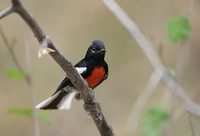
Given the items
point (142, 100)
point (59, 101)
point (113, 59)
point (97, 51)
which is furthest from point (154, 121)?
point (113, 59)

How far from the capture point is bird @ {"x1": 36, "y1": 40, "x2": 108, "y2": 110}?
3.13 ft

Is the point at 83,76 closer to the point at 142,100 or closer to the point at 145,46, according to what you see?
the point at 145,46

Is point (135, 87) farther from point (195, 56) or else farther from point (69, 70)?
point (69, 70)

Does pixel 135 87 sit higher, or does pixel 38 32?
pixel 135 87

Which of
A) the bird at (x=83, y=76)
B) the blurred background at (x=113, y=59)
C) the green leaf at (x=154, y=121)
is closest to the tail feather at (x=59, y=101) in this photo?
the bird at (x=83, y=76)

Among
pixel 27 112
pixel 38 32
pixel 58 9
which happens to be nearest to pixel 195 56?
pixel 58 9

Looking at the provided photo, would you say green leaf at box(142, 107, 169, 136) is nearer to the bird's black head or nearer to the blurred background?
the bird's black head

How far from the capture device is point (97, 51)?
872 mm

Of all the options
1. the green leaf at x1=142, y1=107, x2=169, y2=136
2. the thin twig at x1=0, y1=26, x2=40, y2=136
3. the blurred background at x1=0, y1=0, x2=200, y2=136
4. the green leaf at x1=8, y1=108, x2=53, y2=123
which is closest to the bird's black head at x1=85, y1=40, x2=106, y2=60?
the thin twig at x1=0, y1=26, x2=40, y2=136

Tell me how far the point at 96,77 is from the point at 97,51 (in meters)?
0.18

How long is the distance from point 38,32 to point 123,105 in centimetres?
352

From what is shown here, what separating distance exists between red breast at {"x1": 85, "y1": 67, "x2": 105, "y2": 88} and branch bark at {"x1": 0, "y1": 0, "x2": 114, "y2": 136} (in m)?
0.06

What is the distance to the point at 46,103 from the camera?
3.45 feet

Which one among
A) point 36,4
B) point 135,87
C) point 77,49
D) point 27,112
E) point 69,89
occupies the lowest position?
point 69,89
